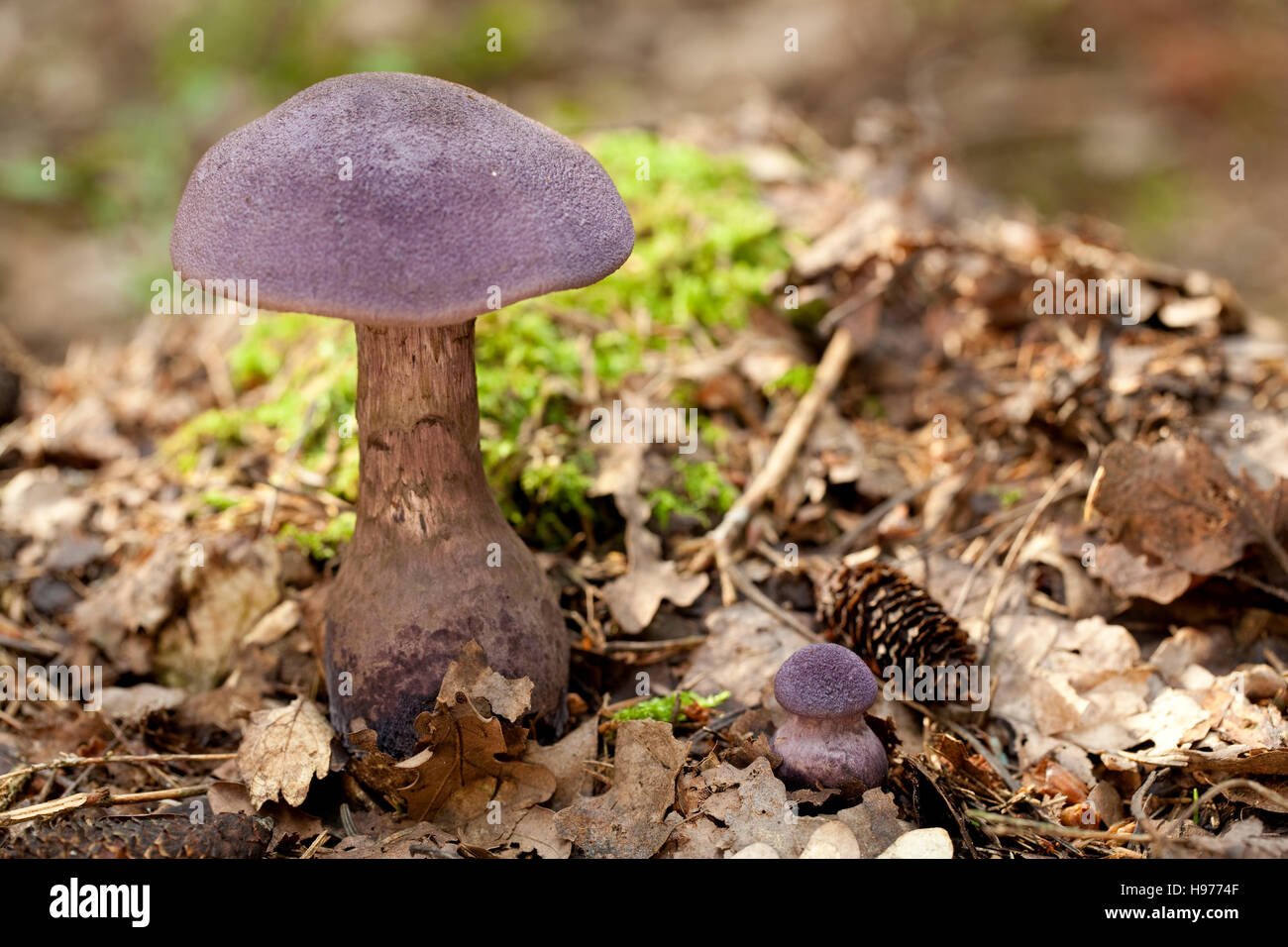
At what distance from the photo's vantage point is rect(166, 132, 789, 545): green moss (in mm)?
3803

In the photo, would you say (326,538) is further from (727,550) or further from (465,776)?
(727,550)

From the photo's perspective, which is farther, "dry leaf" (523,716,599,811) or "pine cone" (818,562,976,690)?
"pine cone" (818,562,976,690)

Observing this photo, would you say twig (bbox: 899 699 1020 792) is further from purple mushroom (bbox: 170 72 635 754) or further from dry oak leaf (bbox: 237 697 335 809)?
dry oak leaf (bbox: 237 697 335 809)

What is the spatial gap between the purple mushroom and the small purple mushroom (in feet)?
2.52

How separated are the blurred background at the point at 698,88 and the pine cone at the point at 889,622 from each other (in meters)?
5.30

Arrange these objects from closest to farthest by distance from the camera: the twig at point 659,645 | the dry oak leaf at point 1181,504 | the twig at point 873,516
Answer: the dry oak leaf at point 1181,504 → the twig at point 659,645 → the twig at point 873,516

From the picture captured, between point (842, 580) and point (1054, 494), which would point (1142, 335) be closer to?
point (1054, 494)

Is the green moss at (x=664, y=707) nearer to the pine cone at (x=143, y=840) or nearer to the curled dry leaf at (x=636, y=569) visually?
the curled dry leaf at (x=636, y=569)

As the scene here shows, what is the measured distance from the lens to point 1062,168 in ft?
33.3

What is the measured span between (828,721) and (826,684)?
124 millimetres

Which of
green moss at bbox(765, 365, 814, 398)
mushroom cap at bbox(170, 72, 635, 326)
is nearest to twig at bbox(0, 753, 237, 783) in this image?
mushroom cap at bbox(170, 72, 635, 326)

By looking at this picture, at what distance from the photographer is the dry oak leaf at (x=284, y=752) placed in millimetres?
2611

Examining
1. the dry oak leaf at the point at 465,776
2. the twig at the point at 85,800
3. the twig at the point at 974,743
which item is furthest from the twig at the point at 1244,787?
the twig at the point at 85,800
